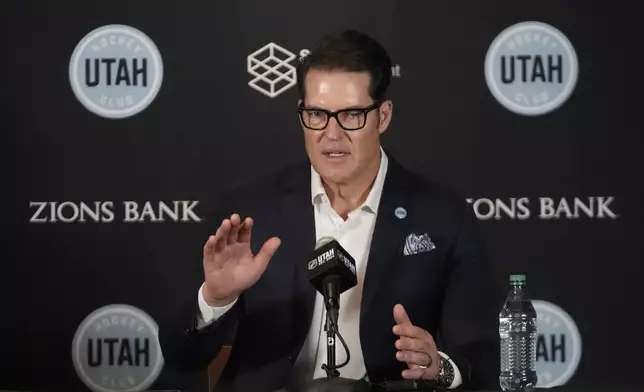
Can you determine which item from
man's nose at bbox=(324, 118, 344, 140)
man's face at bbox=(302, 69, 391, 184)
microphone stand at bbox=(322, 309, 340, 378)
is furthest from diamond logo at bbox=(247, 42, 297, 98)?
microphone stand at bbox=(322, 309, 340, 378)

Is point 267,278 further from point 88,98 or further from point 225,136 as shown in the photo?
point 88,98

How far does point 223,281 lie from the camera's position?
7.45 feet

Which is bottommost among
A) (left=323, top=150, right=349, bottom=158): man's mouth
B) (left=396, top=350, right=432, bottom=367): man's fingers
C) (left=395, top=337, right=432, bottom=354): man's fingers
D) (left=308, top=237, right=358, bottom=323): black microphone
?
(left=396, top=350, right=432, bottom=367): man's fingers

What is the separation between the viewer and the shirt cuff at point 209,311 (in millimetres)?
2408

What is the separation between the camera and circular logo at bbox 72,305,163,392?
115 inches

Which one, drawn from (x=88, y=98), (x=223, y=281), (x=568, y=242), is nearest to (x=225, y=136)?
(x=88, y=98)

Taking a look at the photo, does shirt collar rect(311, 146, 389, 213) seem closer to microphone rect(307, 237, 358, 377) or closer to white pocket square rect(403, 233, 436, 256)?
white pocket square rect(403, 233, 436, 256)

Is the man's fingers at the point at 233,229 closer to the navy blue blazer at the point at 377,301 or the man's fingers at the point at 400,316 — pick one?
the navy blue blazer at the point at 377,301

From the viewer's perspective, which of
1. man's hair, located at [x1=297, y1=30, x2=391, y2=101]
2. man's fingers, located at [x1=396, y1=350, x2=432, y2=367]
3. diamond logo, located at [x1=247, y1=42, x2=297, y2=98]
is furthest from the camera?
diamond logo, located at [x1=247, y1=42, x2=297, y2=98]

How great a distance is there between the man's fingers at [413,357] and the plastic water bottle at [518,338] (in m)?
0.51

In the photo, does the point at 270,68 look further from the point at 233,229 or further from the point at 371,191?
the point at 233,229

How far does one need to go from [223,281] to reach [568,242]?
1229 millimetres

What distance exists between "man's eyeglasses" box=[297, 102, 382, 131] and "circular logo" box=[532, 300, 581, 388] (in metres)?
0.84

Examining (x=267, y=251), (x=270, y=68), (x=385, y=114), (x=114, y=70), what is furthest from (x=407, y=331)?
(x=114, y=70)
